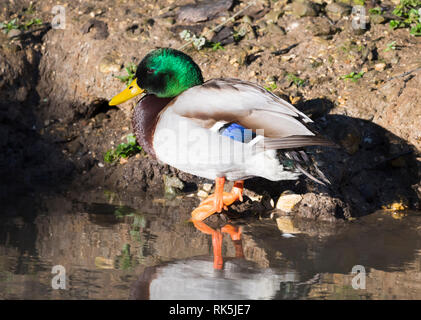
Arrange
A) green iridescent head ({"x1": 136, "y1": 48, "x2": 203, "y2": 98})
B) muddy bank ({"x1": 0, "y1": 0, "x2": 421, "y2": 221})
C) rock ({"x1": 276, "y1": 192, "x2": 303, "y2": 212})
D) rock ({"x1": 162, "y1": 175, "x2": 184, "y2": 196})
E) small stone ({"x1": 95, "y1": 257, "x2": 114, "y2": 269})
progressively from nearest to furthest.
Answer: small stone ({"x1": 95, "y1": 257, "x2": 114, "y2": 269}), green iridescent head ({"x1": 136, "y1": 48, "x2": 203, "y2": 98}), rock ({"x1": 276, "y1": 192, "x2": 303, "y2": 212}), muddy bank ({"x1": 0, "y1": 0, "x2": 421, "y2": 221}), rock ({"x1": 162, "y1": 175, "x2": 184, "y2": 196})

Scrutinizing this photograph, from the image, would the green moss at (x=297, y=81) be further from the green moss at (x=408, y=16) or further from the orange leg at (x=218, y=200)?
the orange leg at (x=218, y=200)

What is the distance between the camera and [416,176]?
482 cm

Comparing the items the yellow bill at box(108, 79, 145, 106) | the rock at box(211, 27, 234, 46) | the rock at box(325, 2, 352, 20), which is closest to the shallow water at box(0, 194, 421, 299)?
the yellow bill at box(108, 79, 145, 106)

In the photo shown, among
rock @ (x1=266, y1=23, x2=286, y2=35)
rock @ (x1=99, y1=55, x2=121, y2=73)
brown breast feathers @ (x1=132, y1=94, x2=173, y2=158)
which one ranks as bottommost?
brown breast feathers @ (x1=132, y1=94, x2=173, y2=158)

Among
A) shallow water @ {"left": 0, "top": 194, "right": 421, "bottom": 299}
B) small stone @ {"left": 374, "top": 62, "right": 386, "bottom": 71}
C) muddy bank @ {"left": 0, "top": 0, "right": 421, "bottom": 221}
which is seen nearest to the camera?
shallow water @ {"left": 0, "top": 194, "right": 421, "bottom": 299}

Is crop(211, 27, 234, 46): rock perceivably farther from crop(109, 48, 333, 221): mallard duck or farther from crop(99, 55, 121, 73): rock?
crop(109, 48, 333, 221): mallard duck

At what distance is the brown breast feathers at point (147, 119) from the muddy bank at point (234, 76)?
2.69 feet

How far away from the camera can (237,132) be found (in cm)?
384

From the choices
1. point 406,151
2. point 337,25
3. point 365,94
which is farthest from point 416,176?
point 337,25

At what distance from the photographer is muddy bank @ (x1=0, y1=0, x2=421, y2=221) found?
480 centimetres

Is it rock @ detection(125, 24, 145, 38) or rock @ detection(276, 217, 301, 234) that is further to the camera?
rock @ detection(125, 24, 145, 38)

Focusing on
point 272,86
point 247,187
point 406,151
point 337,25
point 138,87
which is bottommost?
point 247,187
